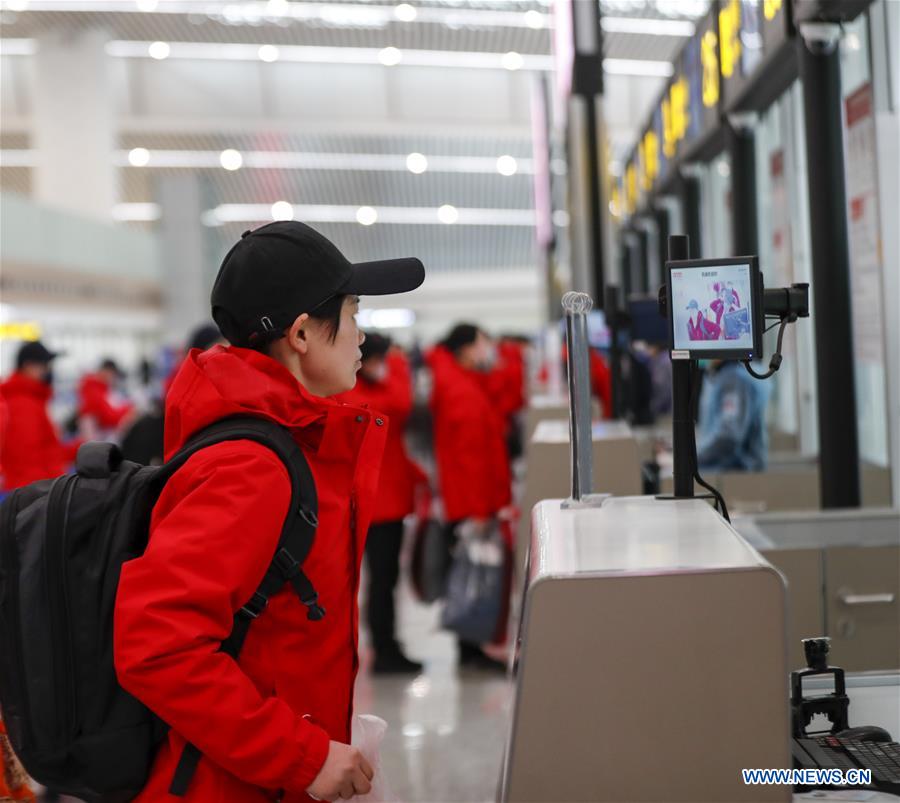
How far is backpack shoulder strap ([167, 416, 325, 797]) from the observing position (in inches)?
61.9

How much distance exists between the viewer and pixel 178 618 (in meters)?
1.45

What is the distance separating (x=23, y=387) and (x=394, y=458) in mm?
2616

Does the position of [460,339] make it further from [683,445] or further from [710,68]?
[683,445]

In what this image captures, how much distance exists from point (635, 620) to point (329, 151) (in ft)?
84.0

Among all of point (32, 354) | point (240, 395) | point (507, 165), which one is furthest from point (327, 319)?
point (507, 165)

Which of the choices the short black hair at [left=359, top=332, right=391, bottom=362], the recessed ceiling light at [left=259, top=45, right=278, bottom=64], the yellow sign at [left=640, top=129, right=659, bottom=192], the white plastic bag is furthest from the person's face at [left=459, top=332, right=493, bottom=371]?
the recessed ceiling light at [left=259, top=45, right=278, bottom=64]

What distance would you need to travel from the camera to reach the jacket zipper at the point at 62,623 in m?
1.54

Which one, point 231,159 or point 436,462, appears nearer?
point 436,462

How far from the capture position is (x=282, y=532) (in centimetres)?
156

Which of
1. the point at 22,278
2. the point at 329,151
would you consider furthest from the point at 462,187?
the point at 22,278

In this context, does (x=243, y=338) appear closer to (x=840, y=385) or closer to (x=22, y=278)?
(x=840, y=385)

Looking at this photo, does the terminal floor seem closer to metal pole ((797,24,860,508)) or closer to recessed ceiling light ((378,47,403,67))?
metal pole ((797,24,860,508))

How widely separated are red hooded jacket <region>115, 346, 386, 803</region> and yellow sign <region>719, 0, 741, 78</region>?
16.0 feet

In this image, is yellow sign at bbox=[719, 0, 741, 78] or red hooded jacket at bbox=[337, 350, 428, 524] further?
yellow sign at bbox=[719, 0, 741, 78]
